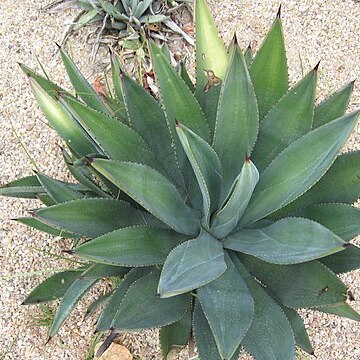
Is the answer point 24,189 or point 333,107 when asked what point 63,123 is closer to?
point 24,189

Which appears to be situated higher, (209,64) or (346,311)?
(209,64)

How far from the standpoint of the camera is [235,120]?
153 cm

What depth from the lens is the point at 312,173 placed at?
4.69ft

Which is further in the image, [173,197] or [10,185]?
[10,185]

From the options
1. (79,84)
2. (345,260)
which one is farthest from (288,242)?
(79,84)

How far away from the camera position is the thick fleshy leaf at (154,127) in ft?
5.37

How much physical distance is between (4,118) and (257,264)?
1.52 metres

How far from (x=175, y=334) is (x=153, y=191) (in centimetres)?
57

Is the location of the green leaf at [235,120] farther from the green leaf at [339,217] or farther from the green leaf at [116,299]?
the green leaf at [116,299]

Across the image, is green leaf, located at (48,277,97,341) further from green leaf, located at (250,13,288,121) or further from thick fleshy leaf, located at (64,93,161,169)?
green leaf, located at (250,13,288,121)

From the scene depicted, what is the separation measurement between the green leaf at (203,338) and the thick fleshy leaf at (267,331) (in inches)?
3.6

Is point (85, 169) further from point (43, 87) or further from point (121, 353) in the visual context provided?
point (121, 353)

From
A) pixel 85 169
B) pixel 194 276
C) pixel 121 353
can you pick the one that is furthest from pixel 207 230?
pixel 121 353

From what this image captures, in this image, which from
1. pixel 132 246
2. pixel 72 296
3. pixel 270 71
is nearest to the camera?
pixel 132 246
